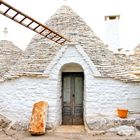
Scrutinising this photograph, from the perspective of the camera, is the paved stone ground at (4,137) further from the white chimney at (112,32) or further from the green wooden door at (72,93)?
the white chimney at (112,32)

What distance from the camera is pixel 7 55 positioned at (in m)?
15.9

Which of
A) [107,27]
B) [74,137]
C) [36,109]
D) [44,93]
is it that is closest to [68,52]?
[44,93]

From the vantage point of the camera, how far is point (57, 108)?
35.7ft

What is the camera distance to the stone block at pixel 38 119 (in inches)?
369

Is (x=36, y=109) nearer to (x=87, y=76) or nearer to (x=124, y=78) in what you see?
(x=87, y=76)

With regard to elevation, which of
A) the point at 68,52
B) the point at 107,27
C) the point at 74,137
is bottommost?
the point at 74,137

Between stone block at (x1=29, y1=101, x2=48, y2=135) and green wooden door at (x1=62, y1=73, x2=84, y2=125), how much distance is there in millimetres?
1421

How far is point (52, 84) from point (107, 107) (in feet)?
7.46

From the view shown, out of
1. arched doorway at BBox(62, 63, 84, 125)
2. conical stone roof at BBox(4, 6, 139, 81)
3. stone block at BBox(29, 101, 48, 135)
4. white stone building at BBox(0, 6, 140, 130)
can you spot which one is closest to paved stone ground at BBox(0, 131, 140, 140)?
stone block at BBox(29, 101, 48, 135)

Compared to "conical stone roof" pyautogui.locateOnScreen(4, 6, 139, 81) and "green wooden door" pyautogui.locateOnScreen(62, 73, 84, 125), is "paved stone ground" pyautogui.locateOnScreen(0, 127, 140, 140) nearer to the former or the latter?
"green wooden door" pyautogui.locateOnScreen(62, 73, 84, 125)

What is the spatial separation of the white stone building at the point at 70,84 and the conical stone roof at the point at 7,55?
3.45m

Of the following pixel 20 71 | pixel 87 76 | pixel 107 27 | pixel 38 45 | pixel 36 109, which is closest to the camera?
pixel 36 109

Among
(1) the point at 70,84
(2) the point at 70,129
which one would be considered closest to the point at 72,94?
(1) the point at 70,84

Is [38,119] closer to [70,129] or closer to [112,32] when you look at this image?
[70,129]
